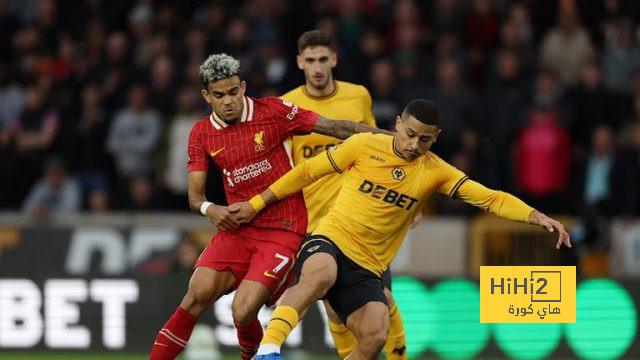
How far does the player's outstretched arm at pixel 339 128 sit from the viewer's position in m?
11.3

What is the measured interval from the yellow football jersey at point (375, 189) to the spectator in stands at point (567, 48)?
797cm

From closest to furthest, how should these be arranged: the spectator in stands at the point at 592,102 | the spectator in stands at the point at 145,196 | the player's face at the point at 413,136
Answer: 1. the player's face at the point at 413,136
2. the spectator in stands at the point at 592,102
3. the spectator in stands at the point at 145,196

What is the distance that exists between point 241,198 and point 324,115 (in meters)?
1.15

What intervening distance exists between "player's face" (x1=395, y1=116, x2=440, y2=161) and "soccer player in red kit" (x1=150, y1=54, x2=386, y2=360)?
663mm

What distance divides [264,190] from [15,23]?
34.9 feet

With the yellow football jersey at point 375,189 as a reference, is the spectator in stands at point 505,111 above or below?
above

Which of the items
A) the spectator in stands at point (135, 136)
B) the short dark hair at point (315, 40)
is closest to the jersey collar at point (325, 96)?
the short dark hair at point (315, 40)

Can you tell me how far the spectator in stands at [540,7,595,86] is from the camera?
18484 mm

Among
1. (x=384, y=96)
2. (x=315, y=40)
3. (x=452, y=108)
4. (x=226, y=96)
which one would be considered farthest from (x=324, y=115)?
(x=452, y=108)

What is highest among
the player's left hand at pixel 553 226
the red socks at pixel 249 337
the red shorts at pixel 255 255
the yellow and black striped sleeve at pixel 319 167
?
the yellow and black striped sleeve at pixel 319 167

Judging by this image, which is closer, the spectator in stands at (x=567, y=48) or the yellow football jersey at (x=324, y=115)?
the yellow football jersey at (x=324, y=115)

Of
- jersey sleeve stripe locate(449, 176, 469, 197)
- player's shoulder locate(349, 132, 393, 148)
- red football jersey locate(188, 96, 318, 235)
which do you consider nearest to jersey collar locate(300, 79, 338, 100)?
red football jersey locate(188, 96, 318, 235)

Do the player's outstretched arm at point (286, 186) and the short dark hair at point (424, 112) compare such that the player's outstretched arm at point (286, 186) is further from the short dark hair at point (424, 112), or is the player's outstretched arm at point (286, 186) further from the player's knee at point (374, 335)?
the player's knee at point (374, 335)

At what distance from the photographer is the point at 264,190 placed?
11.2 meters
